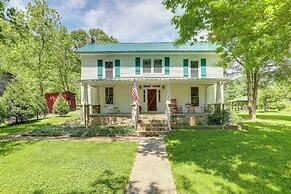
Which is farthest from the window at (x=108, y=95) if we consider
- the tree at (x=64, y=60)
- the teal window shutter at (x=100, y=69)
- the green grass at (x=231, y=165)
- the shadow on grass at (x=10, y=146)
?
the tree at (x=64, y=60)

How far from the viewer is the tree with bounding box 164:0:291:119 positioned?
168 inches

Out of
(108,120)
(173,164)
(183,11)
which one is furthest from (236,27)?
(108,120)

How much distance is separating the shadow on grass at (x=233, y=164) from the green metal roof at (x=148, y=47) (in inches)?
397

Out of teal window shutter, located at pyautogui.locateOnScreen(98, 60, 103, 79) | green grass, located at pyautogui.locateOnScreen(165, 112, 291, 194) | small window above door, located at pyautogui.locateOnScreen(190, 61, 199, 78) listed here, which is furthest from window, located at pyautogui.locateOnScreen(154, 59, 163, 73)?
green grass, located at pyautogui.locateOnScreen(165, 112, 291, 194)

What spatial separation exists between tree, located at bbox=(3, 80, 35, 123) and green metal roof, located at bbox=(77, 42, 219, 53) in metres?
5.67

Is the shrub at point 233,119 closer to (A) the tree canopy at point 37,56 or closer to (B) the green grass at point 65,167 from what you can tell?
(B) the green grass at point 65,167

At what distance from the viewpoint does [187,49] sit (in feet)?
52.0

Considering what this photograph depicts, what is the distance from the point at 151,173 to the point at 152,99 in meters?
11.9

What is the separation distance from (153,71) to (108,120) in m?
6.19

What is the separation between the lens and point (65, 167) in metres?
5.00

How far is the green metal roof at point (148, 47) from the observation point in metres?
15.8

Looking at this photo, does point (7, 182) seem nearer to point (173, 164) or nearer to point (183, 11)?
point (173, 164)

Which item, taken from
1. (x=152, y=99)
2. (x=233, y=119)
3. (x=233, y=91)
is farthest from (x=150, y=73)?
(x=233, y=91)

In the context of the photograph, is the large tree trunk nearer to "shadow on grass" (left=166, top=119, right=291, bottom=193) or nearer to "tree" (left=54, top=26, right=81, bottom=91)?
"shadow on grass" (left=166, top=119, right=291, bottom=193)
